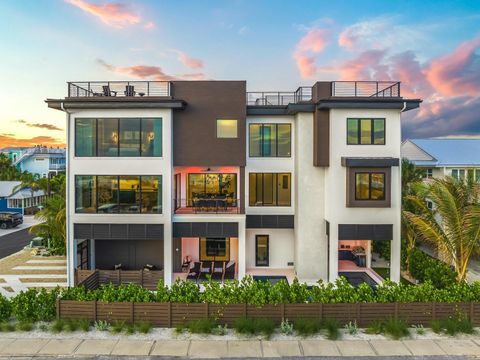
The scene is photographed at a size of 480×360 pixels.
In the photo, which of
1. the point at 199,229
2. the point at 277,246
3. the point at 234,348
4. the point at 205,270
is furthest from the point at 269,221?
the point at 234,348

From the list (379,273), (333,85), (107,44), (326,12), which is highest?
(326,12)

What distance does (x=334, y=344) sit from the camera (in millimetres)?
9906

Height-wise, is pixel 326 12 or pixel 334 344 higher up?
pixel 326 12

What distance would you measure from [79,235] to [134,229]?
2778 mm

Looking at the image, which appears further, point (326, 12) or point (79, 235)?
point (326, 12)

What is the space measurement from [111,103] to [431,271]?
16.8 meters

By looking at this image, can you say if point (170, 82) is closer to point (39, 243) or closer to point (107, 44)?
point (107, 44)

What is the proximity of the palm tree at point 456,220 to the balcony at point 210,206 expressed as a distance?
28.3ft

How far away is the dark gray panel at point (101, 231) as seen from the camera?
16047 mm

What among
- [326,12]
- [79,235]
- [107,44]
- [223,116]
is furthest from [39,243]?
[326,12]

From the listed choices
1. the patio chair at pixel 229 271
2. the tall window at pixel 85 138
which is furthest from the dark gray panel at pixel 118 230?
the patio chair at pixel 229 271

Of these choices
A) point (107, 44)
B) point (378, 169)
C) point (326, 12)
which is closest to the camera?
point (378, 169)

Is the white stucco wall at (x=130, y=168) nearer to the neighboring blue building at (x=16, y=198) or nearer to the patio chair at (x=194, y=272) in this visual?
the patio chair at (x=194, y=272)

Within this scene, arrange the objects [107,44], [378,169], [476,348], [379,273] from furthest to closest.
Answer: [107,44] < [379,273] < [378,169] < [476,348]
